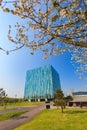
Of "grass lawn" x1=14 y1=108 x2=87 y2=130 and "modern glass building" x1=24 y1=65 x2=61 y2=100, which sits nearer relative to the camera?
"grass lawn" x1=14 y1=108 x2=87 y2=130

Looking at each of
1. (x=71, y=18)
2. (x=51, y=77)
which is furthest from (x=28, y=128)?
(x=51, y=77)

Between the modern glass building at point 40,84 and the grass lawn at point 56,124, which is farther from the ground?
the modern glass building at point 40,84

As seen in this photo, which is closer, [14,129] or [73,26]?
[73,26]

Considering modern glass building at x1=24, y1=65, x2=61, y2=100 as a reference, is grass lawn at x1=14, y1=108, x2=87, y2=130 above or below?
below

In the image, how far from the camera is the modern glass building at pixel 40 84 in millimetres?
164000

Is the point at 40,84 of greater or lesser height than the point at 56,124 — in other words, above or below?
above

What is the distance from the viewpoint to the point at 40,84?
171m

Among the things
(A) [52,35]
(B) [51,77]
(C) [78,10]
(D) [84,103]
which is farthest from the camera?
(B) [51,77]

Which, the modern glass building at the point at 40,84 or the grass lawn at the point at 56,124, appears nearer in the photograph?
the grass lawn at the point at 56,124

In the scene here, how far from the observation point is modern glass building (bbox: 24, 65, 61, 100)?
164000 millimetres

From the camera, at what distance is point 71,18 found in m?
10.3

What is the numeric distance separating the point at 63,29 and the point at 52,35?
944 mm

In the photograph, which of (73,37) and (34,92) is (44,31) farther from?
(34,92)

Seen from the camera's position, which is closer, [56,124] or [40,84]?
[56,124]
